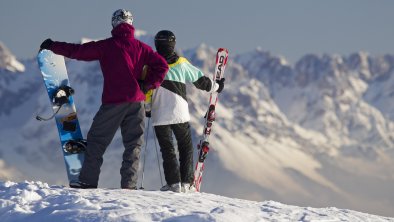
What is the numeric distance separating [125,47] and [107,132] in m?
1.19

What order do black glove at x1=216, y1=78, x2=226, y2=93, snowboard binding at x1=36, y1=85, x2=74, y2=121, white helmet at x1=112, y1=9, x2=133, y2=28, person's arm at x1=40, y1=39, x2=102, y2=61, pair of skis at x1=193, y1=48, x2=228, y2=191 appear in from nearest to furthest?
person's arm at x1=40, y1=39, x2=102, y2=61 < white helmet at x1=112, y1=9, x2=133, y2=28 < snowboard binding at x1=36, y1=85, x2=74, y2=121 < black glove at x1=216, y1=78, x2=226, y2=93 < pair of skis at x1=193, y1=48, x2=228, y2=191

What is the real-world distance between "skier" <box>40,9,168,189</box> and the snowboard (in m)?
0.64

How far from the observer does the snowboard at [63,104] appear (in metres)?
11.4

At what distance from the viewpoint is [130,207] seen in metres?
8.95

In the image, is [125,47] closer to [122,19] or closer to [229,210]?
[122,19]

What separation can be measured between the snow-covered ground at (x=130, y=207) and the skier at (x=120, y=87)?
0.68m

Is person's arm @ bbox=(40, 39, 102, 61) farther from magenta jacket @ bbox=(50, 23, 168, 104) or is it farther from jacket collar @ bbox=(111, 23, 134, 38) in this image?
jacket collar @ bbox=(111, 23, 134, 38)

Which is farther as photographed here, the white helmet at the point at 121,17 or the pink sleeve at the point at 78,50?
the white helmet at the point at 121,17

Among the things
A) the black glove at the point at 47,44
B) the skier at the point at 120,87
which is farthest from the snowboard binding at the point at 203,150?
the black glove at the point at 47,44

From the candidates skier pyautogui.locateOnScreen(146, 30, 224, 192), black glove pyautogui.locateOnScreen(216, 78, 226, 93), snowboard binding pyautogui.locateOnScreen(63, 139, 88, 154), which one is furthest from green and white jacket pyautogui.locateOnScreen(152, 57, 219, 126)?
black glove pyautogui.locateOnScreen(216, 78, 226, 93)

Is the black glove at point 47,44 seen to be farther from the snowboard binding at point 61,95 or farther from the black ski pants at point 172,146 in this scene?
the black ski pants at point 172,146

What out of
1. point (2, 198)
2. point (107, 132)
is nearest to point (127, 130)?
point (107, 132)

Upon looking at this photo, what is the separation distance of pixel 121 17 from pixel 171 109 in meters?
1.56

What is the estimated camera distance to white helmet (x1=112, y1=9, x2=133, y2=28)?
35.2 ft
